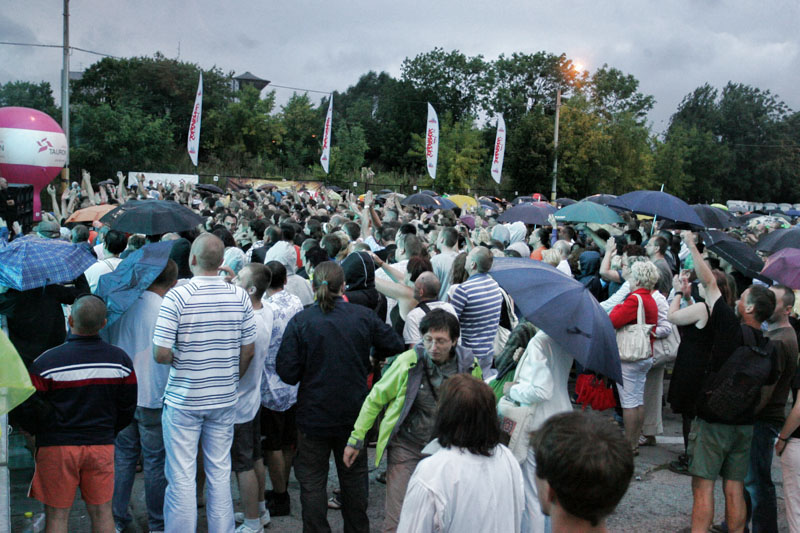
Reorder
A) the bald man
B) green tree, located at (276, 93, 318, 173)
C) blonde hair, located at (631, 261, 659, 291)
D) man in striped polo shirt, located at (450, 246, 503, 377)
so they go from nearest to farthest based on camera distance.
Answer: the bald man
man in striped polo shirt, located at (450, 246, 503, 377)
blonde hair, located at (631, 261, 659, 291)
green tree, located at (276, 93, 318, 173)

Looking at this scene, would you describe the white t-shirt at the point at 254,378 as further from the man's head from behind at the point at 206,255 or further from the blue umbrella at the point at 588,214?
the blue umbrella at the point at 588,214

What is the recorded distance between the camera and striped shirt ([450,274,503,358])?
5.35 metres

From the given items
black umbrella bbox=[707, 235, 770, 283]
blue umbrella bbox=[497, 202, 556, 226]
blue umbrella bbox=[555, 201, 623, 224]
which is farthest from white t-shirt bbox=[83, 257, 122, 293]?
blue umbrella bbox=[497, 202, 556, 226]

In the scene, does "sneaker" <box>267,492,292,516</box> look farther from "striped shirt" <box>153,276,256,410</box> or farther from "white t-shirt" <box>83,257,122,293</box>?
"white t-shirt" <box>83,257,122,293</box>

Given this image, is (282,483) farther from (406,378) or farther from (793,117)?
(793,117)

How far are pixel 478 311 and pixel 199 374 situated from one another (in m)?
2.25

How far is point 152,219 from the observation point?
7098 millimetres

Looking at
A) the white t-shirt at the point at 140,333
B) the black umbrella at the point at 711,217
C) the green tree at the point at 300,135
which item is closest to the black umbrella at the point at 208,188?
the black umbrella at the point at 711,217

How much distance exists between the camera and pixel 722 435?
4.36m

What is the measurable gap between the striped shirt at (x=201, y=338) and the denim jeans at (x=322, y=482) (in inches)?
24.1

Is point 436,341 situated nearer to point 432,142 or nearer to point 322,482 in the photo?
point 322,482

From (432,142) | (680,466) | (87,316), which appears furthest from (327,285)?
(432,142)

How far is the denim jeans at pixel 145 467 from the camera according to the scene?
4484 millimetres

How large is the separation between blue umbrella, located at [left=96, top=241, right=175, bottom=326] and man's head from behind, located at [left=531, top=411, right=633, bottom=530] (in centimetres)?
336
